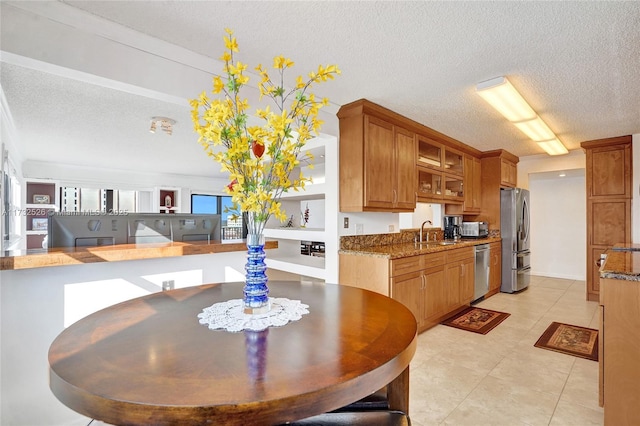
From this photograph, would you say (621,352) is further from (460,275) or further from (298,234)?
(298,234)

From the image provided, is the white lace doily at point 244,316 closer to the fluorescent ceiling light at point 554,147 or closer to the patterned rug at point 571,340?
the patterned rug at point 571,340

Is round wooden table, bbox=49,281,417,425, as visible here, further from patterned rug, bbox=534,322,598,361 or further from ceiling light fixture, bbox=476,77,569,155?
patterned rug, bbox=534,322,598,361

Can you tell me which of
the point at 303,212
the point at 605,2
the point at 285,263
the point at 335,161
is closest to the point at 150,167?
the point at 303,212

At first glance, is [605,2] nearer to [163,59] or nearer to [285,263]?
[163,59]

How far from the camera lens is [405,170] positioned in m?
3.61

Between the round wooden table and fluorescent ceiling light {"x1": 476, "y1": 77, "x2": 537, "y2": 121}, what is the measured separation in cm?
230

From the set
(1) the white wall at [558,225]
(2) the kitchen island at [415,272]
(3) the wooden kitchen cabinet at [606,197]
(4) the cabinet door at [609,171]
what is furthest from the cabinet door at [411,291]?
(1) the white wall at [558,225]

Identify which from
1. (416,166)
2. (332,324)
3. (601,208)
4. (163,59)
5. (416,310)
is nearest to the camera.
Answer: (332,324)

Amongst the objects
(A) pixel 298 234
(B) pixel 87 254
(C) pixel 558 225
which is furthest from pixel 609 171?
(B) pixel 87 254

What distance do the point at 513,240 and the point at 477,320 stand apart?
2.03 m

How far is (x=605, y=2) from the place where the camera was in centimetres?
169

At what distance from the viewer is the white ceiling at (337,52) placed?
172 cm

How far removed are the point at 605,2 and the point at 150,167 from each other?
22.7ft

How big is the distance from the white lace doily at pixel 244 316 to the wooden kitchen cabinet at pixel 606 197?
498 cm
